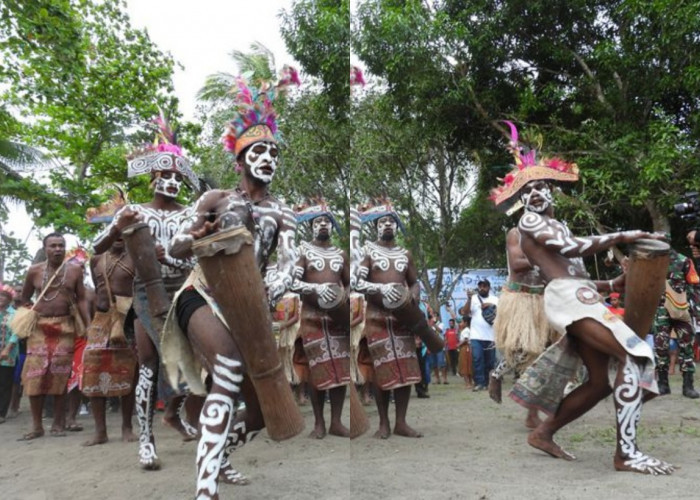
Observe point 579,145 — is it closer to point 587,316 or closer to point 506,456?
point 587,316

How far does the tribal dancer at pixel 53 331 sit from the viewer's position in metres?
4.75

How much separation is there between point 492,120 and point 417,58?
3.09 feet

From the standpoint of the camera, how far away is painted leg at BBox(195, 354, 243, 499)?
298 centimetres

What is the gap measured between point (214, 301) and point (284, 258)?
1.43 ft

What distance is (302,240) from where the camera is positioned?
4918mm

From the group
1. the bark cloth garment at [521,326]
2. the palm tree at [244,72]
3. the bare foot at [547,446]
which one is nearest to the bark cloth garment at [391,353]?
the bark cloth garment at [521,326]

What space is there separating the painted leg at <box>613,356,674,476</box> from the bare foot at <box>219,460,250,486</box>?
2181 mm

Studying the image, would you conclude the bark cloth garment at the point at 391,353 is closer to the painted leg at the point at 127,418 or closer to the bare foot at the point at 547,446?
the bare foot at the point at 547,446

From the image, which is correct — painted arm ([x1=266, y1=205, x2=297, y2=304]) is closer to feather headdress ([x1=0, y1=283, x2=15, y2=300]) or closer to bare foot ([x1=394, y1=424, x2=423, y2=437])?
feather headdress ([x1=0, y1=283, x2=15, y2=300])

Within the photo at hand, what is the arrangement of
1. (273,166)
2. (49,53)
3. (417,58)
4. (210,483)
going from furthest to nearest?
(417,58), (49,53), (273,166), (210,483)

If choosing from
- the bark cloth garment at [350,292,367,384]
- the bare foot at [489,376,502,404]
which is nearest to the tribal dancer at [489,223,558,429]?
the bare foot at [489,376,502,404]

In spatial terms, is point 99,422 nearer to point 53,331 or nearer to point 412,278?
point 53,331

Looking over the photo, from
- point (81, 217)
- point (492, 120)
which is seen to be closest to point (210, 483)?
point (81, 217)

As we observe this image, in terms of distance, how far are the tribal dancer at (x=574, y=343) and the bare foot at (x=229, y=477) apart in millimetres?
1950
